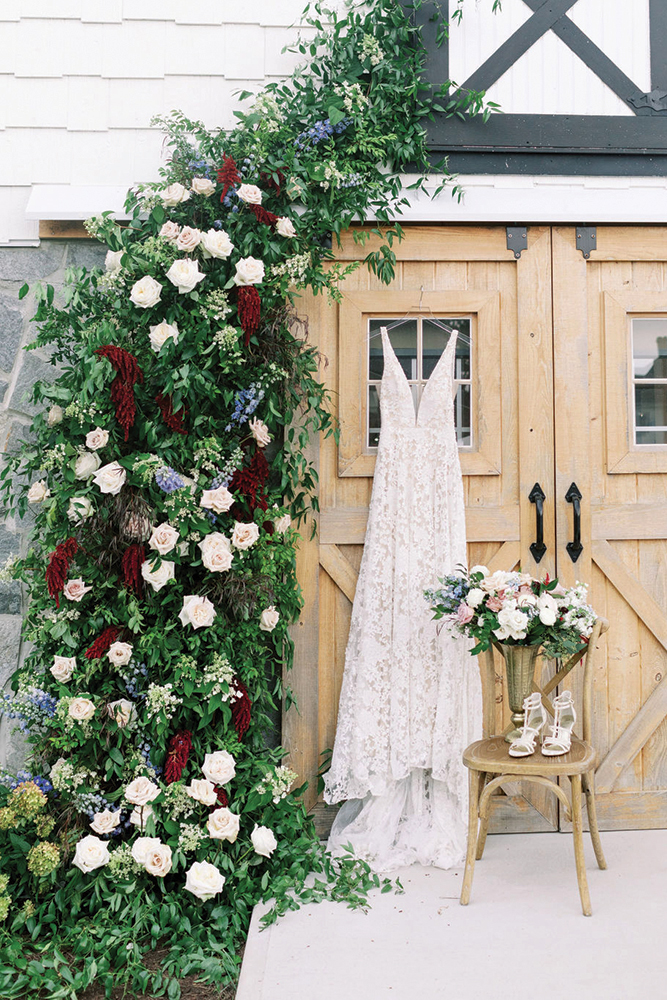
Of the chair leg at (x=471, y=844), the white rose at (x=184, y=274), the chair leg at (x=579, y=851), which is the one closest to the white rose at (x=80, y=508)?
the white rose at (x=184, y=274)

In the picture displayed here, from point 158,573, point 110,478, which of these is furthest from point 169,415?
point 158,573

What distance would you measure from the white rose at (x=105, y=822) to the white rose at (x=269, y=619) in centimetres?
77

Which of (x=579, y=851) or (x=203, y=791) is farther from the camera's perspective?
(x=203, y=791)

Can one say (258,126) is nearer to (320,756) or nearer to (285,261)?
(285,261)

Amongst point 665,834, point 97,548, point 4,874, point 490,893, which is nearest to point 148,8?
point 97,548

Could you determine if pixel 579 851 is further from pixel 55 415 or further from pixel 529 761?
pixel 55 415

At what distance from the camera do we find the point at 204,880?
237cm

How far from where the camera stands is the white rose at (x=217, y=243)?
8.57ft

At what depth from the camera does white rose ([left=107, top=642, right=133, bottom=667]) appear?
2.54 metres

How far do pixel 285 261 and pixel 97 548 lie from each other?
1.21 meters

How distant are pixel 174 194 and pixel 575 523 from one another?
75.2 inches

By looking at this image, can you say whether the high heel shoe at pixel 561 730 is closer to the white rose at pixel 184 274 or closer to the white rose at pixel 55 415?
the white rose at pixel 184 274

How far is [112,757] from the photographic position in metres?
2.54

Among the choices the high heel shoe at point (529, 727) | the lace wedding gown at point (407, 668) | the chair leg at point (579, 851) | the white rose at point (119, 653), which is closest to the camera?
the chair leg at point (579, 851)
